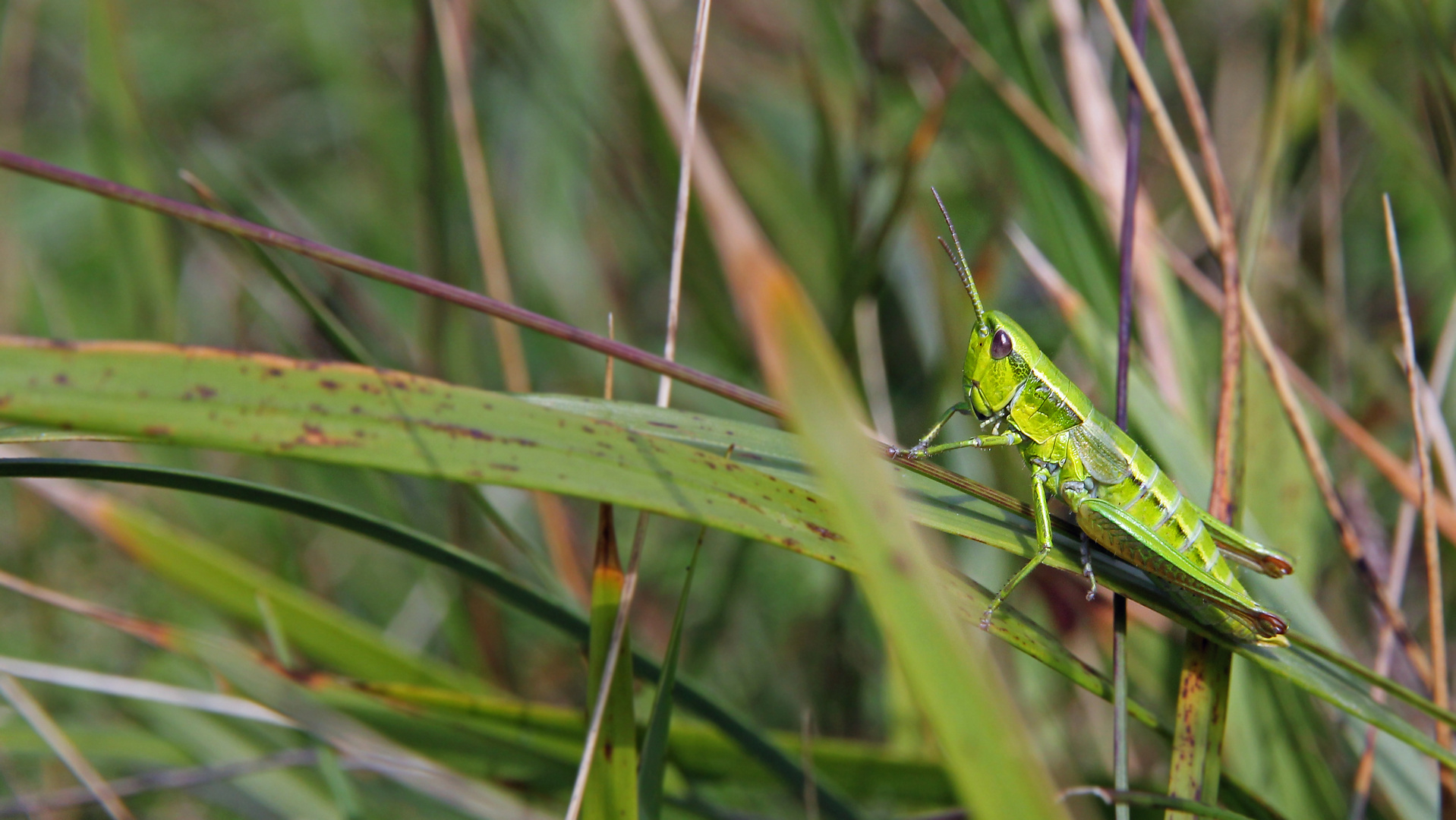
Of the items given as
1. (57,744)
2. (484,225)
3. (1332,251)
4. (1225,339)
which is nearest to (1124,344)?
(1225,339)

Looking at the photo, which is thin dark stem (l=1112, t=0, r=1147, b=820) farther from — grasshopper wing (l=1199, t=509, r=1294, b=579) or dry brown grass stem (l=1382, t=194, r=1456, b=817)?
dry brown grass stem (l=1382, t=194, r=1456, b=817)

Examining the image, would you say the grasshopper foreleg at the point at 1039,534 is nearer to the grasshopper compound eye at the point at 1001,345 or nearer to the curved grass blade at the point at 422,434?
the curved grass blade at the point at 422,434

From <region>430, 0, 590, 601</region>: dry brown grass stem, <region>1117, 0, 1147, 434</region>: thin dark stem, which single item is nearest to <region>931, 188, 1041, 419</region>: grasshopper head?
<region>1117, 0, 1147, 434</region>: thin dark stem

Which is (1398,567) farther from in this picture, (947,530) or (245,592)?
(245,592)

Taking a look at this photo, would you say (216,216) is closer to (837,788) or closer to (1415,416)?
(837,788)

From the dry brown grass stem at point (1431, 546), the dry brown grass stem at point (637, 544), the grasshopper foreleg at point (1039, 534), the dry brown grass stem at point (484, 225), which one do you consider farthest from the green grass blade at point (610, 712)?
the dry brown grass stem at point (1431, 546)
